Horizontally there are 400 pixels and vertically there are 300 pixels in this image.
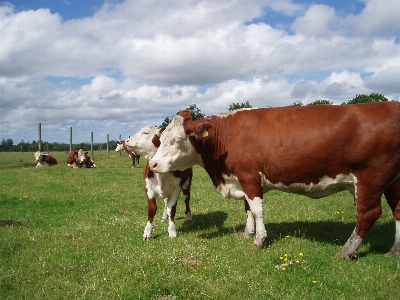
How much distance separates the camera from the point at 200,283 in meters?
4.97

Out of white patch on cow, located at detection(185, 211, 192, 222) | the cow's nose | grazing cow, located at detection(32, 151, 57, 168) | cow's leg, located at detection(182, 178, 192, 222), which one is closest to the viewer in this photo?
the cow's nose

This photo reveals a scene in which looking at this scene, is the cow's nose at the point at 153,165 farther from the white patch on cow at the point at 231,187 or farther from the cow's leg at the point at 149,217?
the white patch on cow at the point at 231,187

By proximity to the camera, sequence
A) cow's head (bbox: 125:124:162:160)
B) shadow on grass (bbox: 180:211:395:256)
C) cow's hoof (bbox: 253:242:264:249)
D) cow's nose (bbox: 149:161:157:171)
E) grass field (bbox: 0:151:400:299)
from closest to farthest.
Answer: grass field (bbox: 0:151:400:299), cow's hoof (bbox: 253:242:264:249), cow's nose (bbox: 149:161:157:171), shadow on grass (bbox: 180:211:395:256), cow's head (bbox: 125:124:162:160)

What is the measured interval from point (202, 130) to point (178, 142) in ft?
1.64

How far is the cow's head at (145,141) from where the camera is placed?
327 inches

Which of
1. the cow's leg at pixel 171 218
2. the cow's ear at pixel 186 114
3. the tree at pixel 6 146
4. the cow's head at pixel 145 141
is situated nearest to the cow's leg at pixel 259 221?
the cow's leg at pixel 171 218

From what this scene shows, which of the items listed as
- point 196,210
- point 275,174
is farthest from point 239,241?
point 196,210

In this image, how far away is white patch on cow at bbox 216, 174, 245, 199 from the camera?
7182mm

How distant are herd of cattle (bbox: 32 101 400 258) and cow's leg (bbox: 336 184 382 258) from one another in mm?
14

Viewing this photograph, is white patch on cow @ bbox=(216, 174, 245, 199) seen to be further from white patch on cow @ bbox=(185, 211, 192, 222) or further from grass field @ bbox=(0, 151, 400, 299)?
white patch on cow @ bbox=(185, 211, 192, 222)

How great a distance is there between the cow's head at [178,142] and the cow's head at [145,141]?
4.28ft

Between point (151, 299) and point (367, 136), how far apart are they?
391cm

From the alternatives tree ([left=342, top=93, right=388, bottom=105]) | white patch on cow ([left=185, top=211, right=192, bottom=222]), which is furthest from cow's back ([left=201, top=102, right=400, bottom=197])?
tree ([left=342, top=93, right=388, bottom=105])

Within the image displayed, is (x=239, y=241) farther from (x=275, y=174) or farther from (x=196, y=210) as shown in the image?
(x=196, y=210)
